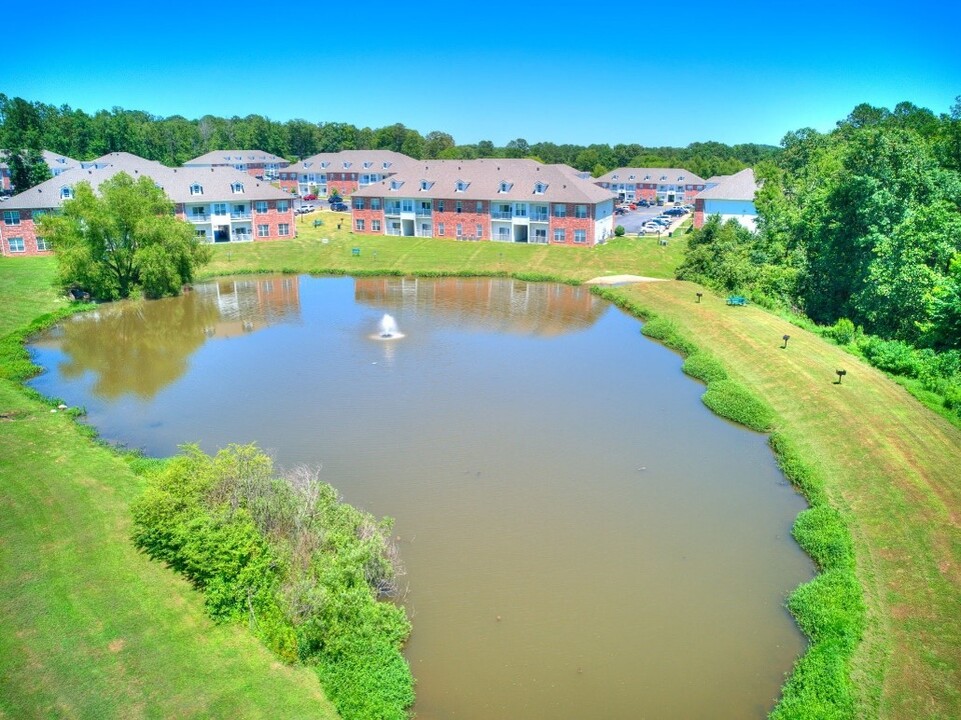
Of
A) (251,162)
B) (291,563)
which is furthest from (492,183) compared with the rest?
(251,162)

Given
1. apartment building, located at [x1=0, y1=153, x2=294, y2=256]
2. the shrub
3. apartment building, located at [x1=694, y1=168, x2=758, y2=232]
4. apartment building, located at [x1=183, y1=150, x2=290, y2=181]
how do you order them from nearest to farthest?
the shrub
apartment building, located at [x1=0, y1=153, x2=294, y2=256]
apartment building, located at [x1=694, y1=168, x2=758, y2=232]
apartment building, located at [x1=183, y1=150, x2=290, y2=181]

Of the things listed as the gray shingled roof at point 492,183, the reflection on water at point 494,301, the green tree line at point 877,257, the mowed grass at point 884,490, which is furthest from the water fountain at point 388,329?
the gray shingled roof at point 492,183

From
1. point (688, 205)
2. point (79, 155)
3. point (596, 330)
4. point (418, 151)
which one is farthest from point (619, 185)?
point (79, 155)

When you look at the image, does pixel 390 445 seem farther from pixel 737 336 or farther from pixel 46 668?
pixel 737 336

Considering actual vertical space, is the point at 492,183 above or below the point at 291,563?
above

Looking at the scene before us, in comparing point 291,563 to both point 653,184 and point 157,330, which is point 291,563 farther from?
point 653,184

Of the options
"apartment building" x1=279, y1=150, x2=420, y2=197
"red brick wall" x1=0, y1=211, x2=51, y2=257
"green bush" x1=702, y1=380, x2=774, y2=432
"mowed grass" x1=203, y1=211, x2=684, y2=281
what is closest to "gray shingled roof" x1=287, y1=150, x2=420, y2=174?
"apartment building" x1=279, y1=150, x2=420, y2=197

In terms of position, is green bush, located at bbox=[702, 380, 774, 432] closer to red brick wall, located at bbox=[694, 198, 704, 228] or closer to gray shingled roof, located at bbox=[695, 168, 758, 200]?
gray shingled roof, located at bbox=[695, 168, 758, 200]
